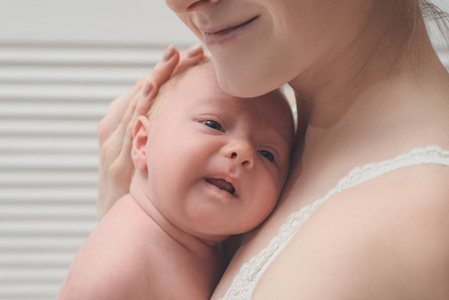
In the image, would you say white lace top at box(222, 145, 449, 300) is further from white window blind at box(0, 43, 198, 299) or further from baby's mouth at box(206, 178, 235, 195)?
white window blind at box(0, 43, 198, 299)

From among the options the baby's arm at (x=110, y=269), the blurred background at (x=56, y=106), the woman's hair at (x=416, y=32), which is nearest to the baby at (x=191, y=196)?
the baby's arm at (x=110, y=269)

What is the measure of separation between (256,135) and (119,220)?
0.86 ft

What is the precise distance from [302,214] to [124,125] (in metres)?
0.55

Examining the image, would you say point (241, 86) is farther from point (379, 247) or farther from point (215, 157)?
point (379, 247)

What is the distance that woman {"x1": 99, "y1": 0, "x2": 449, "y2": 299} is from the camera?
602mm

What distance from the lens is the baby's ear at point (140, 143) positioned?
994mm

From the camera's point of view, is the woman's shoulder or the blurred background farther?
the blurred background

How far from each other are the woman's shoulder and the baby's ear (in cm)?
39

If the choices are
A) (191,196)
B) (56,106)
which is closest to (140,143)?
(191,196)

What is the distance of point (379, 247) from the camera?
1.97ft

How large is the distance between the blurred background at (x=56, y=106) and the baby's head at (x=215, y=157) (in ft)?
4.42

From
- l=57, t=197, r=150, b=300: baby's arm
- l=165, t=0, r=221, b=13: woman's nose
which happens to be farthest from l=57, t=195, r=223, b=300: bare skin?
l=165, t=0, r=221, b=13: woman's nose

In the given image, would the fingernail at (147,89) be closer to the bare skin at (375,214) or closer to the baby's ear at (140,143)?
the baby's ear at (140,143)

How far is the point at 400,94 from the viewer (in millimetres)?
770
